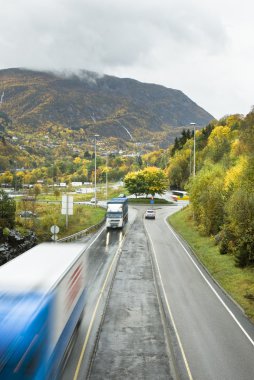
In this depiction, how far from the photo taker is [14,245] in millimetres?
38344

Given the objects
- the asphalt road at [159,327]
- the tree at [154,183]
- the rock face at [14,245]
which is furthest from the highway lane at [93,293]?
the tree at [154,183]

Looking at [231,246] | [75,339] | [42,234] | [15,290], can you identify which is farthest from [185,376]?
[42,234]

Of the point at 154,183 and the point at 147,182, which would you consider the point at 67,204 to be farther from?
the point at 154,183

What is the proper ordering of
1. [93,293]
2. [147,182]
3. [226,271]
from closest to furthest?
[93,293] → [226,271] → [147,182]

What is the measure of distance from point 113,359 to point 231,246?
21802 millimetres

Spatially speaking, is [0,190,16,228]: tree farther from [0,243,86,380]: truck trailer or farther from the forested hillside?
[0,243,86,380]: truck trailer

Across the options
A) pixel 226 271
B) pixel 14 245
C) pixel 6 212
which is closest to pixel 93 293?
pixel 226 271

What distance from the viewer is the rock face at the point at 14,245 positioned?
3597cm

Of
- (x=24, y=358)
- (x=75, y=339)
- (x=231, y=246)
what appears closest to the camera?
(x=24, y=358)

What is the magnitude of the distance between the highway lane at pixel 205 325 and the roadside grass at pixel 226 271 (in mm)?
647

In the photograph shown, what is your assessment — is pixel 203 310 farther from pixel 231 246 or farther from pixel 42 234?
pixel 42 234

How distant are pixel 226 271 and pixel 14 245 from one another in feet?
65.3

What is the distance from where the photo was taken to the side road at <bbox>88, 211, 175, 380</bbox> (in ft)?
47.4

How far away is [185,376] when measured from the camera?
14242 mm
